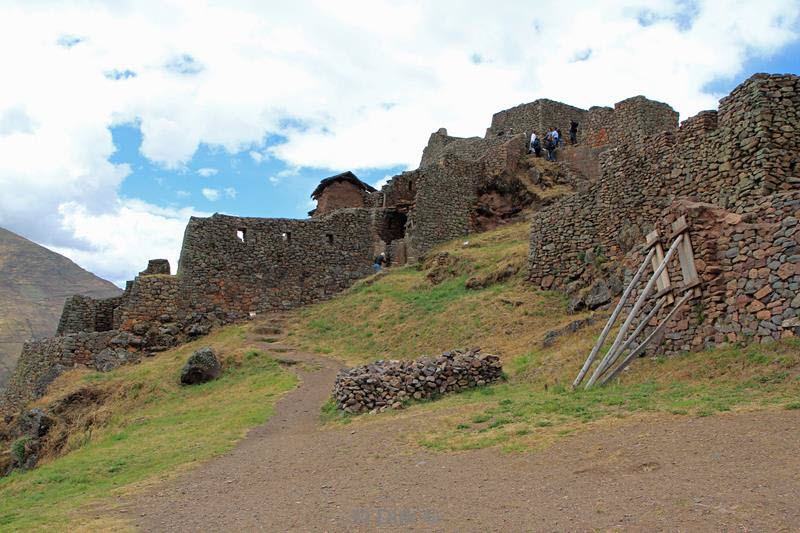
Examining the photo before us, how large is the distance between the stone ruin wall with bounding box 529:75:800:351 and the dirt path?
12.8ft

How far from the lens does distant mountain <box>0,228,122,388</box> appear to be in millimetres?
52328

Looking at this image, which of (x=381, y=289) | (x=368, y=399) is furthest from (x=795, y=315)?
(x=381, y=289)

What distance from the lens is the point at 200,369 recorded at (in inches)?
908

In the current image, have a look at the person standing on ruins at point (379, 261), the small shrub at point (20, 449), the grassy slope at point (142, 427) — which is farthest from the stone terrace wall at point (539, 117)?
the small shrub at point (20, 449)

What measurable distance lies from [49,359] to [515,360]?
2183 cm

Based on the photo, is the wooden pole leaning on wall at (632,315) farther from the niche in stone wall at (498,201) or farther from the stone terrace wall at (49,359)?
the stone terrace wall at (49,359)

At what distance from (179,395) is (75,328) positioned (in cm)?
1270

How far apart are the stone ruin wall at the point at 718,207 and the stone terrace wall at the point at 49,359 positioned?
19.5 metres

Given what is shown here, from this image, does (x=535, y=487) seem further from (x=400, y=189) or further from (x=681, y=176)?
(x=400, y=189)

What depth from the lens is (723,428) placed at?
8719 mm

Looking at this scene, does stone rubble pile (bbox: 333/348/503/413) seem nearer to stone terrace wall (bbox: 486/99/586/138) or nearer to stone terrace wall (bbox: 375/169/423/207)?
stone terrace wall (bbox: 375/169/423/207)

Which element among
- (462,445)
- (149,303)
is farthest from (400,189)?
(462,445)

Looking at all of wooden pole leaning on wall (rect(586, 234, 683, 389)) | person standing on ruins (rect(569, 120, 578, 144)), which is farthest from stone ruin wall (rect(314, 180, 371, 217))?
wooden pole leaning on wall (rect(586, 234, 683, 389))

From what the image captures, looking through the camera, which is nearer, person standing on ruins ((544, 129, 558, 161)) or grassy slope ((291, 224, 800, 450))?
grassy slope ((291, 224, 800, 450))
